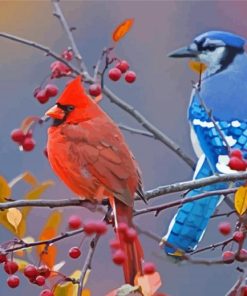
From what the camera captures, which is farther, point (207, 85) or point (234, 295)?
point (207, 85)

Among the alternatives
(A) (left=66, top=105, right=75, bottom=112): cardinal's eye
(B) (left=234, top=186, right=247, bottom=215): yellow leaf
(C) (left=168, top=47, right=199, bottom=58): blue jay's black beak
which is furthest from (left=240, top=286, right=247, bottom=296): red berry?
(C) (left=168, top=47, right=199, bottom=58): blue jay's black beak

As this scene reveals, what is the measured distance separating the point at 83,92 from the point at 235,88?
0.38 meters

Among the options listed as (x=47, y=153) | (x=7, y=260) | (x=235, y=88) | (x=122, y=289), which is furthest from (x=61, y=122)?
(x=235, y=88)

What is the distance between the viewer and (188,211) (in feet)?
3.42

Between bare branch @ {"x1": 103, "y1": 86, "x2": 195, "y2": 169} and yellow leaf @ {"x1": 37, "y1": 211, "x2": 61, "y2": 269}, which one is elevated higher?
bare branch @ {"x1": 103, "y1": 86, "x2": 195, "y2": 169}

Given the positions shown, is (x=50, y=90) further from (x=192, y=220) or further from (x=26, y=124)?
(x=192, y=220)

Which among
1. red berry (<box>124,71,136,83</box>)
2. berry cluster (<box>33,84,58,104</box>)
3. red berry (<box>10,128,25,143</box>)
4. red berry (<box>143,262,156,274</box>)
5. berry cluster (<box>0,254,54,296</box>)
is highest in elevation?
berry cluster (<box>33,84,58,104</box>)

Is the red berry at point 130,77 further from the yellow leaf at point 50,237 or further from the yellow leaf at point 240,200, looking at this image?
the yellow leaf at point 240,200

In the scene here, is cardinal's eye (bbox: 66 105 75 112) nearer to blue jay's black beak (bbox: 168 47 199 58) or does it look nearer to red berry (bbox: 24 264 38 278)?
red berry (bbox: 24 264 38 278)

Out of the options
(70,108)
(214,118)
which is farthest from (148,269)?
(214,118)

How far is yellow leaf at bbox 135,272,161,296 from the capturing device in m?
0.74

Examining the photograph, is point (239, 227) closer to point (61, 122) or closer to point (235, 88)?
point (61, 122)

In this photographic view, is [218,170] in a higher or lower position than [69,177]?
lower

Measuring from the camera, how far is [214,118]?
3.83 ft
